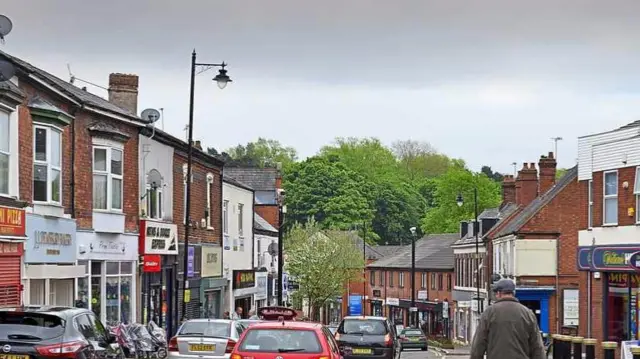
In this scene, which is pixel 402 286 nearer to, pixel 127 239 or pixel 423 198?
pixel 423 198

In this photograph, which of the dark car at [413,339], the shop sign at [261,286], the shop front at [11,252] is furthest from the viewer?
the dark car at [413,339]

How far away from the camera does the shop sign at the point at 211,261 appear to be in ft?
147

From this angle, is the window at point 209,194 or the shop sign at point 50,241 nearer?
the shop sign at point 50,241

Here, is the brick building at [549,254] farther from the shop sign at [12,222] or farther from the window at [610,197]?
the shop sign at [12,222]

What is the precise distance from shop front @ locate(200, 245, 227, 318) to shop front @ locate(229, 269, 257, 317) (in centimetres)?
176

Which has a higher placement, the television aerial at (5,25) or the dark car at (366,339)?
the television aerial at (5,25)

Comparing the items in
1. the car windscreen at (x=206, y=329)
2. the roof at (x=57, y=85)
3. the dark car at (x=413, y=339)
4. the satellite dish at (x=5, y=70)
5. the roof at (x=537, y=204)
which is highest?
the roof at (x=57, y=85)

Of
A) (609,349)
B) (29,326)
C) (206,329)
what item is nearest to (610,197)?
(609,349)

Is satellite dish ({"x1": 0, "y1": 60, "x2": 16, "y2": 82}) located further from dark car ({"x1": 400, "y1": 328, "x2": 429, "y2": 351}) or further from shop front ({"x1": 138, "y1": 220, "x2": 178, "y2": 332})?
dark car ({"x1": 400, "y1": 328, "x2": 429, "y2": 351})

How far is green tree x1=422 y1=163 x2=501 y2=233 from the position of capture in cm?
10638

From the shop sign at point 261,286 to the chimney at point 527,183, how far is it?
15406 mm

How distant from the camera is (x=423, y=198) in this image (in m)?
128

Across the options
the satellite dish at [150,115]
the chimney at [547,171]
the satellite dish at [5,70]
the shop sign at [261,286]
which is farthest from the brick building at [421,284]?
the satellite dish at [5,70]

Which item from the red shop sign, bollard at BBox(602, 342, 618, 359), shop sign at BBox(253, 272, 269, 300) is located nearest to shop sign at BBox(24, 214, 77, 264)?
the red shop sign
